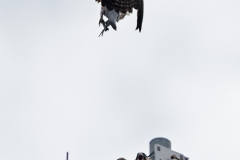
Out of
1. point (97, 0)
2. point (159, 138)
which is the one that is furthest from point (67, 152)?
point (159, 138)

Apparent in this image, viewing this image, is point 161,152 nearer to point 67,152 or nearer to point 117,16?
point 67,152

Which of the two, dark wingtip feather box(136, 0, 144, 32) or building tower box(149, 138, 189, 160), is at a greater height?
dark wingtip feather box(136, 0, 144, 32)

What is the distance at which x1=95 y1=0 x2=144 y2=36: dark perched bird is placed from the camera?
423 inches

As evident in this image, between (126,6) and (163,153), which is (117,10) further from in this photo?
(163,153)

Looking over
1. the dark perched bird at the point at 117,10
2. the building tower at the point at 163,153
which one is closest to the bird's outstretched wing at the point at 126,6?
the dark perched bird at the point at 117,10

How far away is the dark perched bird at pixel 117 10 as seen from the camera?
423 inches

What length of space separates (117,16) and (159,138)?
29.1 metres

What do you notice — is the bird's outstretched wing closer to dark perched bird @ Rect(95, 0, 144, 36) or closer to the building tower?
dark perched bird @ Rect(95, 0, 144, 36)

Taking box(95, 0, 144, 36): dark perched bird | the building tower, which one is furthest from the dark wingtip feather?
the building tower

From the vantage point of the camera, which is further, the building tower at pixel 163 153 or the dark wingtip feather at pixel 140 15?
the building tower at pixel 163 153

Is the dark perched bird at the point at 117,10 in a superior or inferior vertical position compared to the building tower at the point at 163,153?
superior

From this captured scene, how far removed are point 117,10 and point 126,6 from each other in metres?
0.20

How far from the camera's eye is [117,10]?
10836mm

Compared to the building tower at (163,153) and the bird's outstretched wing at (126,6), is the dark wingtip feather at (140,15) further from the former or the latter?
the building tower at (163,153)
